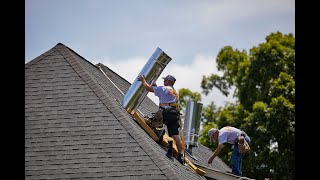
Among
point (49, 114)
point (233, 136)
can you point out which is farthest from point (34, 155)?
point (233, 136)

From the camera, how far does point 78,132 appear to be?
11.0 meters

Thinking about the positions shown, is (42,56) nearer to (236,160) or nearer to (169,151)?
(169,151)

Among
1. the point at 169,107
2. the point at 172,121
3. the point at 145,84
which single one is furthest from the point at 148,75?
the point at 172,121

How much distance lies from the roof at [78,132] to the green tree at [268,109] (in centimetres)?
1802

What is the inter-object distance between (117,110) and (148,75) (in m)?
1.10

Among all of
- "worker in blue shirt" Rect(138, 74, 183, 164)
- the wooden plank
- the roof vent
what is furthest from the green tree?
"worker in blue shirt" Rect(138, 74, 183, 164)

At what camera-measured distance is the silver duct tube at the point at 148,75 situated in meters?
12.1

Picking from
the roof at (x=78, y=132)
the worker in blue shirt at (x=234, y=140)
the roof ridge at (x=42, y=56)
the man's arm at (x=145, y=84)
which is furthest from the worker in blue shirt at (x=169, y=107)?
the roof ridge at (x=42, y=56)

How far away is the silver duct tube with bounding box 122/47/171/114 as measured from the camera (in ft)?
39.5

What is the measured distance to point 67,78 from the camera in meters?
12.5
